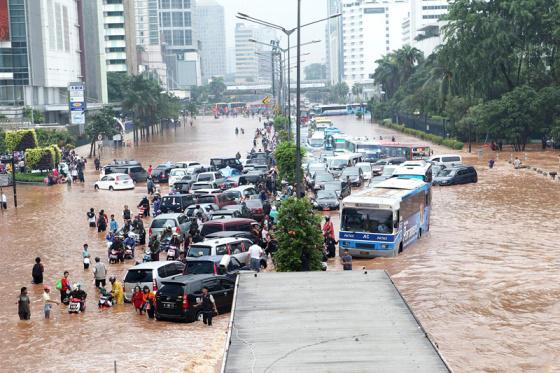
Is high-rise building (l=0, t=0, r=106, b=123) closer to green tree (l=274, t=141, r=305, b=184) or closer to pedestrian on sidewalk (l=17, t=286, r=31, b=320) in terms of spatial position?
green tree (l=274, t=141, r=305, b=184)

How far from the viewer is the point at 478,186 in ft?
173

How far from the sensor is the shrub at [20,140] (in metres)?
70.3

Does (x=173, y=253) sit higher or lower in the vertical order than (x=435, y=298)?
higher

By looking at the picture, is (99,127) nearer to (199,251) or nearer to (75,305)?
(199,251)

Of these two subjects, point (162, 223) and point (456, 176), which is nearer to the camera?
point (162, 223)

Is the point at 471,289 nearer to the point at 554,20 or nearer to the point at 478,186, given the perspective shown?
the point at 478,186

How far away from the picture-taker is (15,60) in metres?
108

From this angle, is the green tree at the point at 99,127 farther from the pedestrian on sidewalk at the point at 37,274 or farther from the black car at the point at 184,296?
the black car at the point at 184,296

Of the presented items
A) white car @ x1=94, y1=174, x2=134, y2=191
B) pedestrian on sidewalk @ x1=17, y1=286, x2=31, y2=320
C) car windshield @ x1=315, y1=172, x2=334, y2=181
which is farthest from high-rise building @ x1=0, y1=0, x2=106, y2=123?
pedestrian on sidewalk @ x1=17, y1=286, x2=31, y2=320

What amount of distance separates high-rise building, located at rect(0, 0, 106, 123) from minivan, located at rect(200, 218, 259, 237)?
68.3m

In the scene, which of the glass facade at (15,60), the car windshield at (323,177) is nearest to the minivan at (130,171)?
the car windshield at (323,177)

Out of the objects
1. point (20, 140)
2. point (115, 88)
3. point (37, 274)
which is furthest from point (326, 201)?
point (115, 88)

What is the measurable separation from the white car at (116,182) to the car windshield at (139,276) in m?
32.0

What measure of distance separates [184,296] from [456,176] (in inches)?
1357
